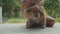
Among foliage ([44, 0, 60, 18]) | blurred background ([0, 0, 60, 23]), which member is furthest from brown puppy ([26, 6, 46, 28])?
foliage ([44, 0, 60, 18])

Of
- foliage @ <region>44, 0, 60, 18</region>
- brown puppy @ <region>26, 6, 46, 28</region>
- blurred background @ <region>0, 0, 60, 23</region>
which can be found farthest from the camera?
foliage @ <region>44, 0, 60, 18</region>

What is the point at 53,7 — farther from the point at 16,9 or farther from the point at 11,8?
the point at 11,8

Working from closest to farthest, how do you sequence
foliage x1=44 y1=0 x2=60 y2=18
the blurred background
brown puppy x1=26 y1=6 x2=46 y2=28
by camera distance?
brown puppy x1=26 y1=6 x2=46 y2=28, the blurred background, foliage x1=44 y1=0 x2=60 y2=18

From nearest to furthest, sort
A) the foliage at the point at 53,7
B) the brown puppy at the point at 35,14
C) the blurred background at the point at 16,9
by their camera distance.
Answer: the brown puppy at the point at 35,14 → the blurred background at the point at 16,9 → the foliage at the point at 53,7

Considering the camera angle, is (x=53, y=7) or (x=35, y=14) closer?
(x=35, y=14)

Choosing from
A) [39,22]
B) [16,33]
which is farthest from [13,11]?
[16,33]

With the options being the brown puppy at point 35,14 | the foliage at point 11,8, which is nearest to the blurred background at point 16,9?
the foliage at point 11,8


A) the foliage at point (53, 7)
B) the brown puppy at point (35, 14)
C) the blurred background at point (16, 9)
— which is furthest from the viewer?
the foliage at point (53, 7)

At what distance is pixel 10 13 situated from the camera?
808 cm

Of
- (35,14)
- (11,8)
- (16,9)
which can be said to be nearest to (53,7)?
(16,9)

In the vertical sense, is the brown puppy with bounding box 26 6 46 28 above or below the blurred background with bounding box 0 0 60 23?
below

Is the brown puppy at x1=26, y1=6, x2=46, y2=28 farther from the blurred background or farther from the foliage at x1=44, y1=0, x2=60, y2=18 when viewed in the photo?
the foliage at x1=44, y1=0, x2=60, y2=18

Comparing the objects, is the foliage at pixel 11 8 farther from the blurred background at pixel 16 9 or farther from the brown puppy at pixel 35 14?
the brown puppy at pixel 35 14

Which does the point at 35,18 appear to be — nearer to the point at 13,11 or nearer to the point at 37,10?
the point at 37,10
